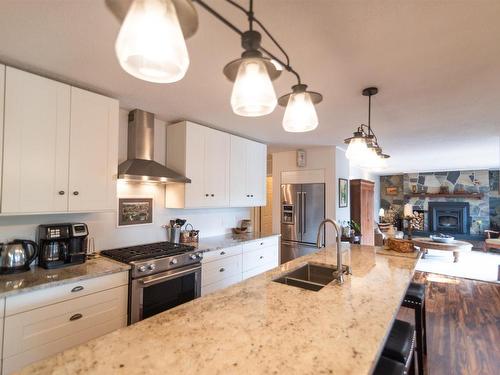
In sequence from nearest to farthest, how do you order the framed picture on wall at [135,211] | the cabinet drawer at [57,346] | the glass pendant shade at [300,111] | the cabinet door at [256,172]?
the glass pendant shade at [300,111] < the cabinet drawer at [57,346] < the framed picture on wall at [135,211] < the cabinet door at [256,172]

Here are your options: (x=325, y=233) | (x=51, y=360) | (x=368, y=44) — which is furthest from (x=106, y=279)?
(x=325, y=233)

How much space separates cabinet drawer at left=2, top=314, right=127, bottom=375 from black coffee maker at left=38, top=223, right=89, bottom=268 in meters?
0.55

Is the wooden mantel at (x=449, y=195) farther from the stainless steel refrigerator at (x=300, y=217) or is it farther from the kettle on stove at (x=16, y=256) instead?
the kettle on stove at (x=16, y=256)

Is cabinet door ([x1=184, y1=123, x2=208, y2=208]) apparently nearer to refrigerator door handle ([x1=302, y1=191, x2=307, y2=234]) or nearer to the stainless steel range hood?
the stainless steel range hood

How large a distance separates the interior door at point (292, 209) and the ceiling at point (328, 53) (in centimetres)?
210

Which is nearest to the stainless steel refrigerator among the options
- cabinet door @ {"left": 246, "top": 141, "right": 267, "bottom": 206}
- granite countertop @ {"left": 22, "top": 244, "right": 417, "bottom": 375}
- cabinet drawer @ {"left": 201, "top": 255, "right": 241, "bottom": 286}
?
cabinet door @ {"left": 246, "top": 141, "right": 267, "bottom": 206}

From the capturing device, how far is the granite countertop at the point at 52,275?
165cm

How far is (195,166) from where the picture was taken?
10.3 ft

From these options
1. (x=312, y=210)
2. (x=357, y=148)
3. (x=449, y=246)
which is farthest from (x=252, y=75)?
(x=449, y=246)

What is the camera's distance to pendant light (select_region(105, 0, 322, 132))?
0.62m

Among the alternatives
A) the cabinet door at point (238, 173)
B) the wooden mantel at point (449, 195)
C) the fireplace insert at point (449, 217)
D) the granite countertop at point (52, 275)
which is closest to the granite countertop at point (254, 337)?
the granite countertop at point (52, 275)

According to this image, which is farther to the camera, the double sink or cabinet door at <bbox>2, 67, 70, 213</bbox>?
the double sink

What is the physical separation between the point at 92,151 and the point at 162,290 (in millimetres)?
1357

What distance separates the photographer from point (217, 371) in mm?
855
